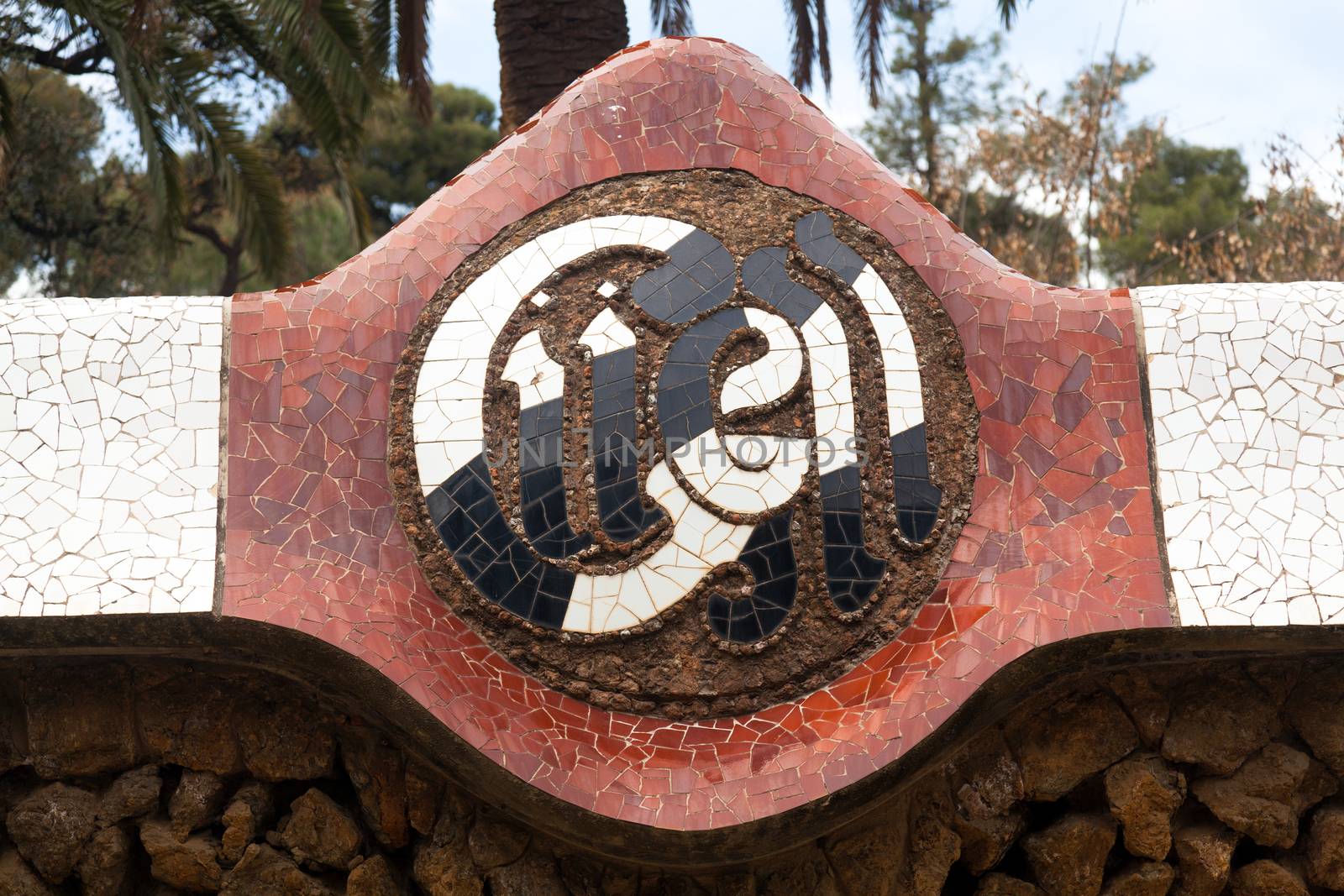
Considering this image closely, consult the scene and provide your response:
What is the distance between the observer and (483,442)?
18.7 feet

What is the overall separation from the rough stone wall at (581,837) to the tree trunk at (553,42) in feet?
13.9

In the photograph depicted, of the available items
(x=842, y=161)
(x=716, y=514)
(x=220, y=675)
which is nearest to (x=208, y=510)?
(x=220, y=675)

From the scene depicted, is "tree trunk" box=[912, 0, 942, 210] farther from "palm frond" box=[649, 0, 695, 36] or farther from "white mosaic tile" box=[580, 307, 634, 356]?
"white mosaic tile" box=[580, 307, 634, 356]

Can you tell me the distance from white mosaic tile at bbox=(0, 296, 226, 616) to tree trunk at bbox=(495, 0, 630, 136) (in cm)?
318

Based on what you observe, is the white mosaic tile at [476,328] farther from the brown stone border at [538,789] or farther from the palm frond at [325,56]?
the palm frond at [325,56]

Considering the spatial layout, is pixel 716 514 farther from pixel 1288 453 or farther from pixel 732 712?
pixel 1288 453

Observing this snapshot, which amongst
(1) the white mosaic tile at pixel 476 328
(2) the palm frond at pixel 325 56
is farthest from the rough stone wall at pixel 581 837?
(2) the palm frond at pixel 325 56

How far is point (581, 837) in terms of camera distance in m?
5.46

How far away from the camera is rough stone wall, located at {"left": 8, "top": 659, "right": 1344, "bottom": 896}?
5.55 meters

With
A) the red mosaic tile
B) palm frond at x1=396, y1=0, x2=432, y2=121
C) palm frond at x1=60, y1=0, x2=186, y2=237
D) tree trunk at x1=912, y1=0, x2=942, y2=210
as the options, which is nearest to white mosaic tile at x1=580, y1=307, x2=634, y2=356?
the red mosaic tile

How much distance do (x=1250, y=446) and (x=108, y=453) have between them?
4.68 metres

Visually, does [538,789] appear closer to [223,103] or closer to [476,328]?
[476,328]

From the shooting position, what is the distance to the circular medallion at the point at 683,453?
18.2 ft

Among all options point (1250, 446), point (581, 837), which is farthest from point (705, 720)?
point (1250, 446)
